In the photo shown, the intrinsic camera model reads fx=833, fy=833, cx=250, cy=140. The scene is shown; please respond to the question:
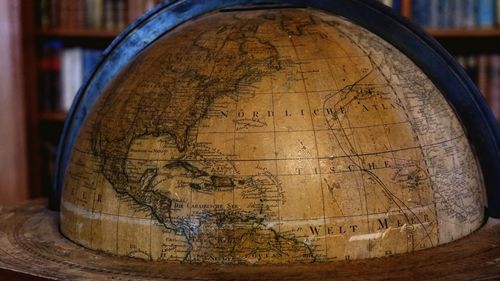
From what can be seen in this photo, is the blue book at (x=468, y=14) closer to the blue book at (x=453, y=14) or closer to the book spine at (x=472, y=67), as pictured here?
the blue book at (x=453, y=14)

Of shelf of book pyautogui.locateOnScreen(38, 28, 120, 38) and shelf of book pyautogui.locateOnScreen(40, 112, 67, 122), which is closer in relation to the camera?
shelf of book pyautogui.locateOnScreen(38, 28, 120, 38)

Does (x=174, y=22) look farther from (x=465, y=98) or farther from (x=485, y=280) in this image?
(x=485, y=280)

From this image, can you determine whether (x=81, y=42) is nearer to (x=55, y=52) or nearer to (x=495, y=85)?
(x=55, y=52)

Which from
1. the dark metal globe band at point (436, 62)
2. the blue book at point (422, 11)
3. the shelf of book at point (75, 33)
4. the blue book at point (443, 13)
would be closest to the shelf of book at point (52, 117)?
the shelf of book at point (75, 33)

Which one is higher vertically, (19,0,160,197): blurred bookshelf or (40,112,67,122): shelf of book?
(19,0,160,197): blurred bookshelf

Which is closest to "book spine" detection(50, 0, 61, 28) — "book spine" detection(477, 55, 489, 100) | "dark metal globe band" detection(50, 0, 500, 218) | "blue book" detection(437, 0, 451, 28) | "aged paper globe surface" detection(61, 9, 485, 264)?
"blue book" detection(437, 0, 451, 28)

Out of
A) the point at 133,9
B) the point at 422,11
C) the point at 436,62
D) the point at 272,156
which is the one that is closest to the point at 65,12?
the point at 133,9

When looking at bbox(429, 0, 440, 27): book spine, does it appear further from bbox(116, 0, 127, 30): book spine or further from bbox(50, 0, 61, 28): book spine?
bbox(50, 0, 61, 28): book spine

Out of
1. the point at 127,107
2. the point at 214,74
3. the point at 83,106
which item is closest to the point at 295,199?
the point at 214,74
